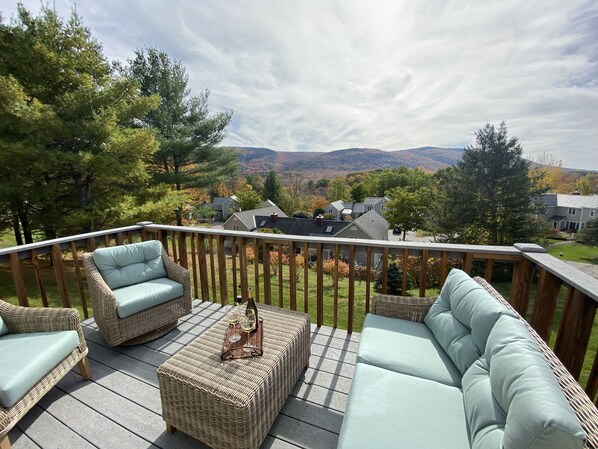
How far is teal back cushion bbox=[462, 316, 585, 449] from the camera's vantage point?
714mm

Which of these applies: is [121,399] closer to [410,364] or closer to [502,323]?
[410,364]

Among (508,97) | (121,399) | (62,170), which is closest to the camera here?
(121,399)

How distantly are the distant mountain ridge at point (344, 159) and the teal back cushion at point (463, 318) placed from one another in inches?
1860

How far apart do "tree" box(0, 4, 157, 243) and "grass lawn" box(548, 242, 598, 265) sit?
76.4 feet

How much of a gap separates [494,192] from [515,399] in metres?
16.4

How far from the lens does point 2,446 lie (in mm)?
1460

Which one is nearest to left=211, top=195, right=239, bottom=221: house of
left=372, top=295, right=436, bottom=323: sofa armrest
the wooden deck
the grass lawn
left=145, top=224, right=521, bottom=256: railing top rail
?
the grass lawn

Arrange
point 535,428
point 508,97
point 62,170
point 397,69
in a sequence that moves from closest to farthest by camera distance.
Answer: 1. point 535,428
2. point 397,69
3. point 62,170
4. point 508,97

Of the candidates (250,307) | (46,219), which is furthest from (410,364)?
(46,219)

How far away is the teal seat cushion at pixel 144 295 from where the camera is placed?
2396 mm

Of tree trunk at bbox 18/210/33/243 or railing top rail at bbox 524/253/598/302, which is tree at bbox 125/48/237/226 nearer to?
tree trunk at bbox 18/210/33/243

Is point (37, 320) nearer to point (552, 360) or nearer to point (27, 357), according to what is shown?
point (27, 357)

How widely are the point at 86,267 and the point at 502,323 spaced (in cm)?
329

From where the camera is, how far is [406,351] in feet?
5.54
